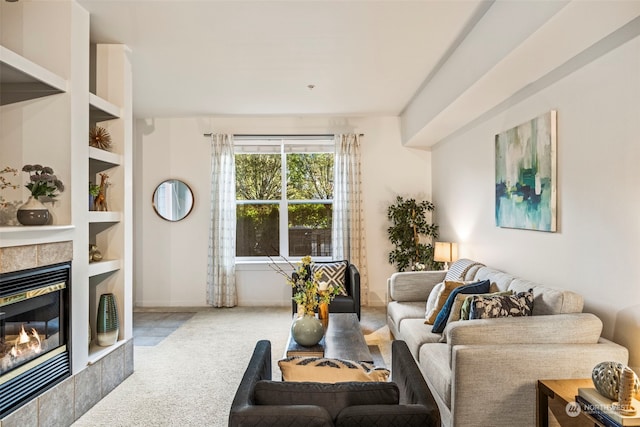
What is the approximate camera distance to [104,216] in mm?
3314

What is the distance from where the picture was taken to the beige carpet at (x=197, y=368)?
2947mm

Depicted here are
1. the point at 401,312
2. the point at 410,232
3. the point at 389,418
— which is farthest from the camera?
the point at 410,232

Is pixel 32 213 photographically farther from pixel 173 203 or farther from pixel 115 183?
pixel 173 203

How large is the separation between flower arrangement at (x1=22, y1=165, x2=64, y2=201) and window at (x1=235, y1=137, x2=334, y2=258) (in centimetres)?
393

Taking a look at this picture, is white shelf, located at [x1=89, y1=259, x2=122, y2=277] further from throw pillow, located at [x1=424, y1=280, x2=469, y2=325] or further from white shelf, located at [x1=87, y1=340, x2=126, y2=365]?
throw pillow, located at [x1=424, y1=280, x2=469, y2=325]

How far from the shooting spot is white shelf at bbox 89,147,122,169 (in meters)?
3.17

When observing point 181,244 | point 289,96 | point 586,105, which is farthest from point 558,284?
point 181,244

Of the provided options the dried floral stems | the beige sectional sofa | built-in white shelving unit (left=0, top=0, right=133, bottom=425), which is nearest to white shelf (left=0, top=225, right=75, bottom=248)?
built-in white shelving unit (left=0, top=0, right=133, bottom=425)

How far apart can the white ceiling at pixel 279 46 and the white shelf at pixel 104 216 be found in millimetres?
1388

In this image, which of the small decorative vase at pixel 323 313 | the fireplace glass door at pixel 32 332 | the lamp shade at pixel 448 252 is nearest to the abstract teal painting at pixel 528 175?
the lamp shade at pixel 448 252

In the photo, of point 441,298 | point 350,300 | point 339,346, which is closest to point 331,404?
point 339,346

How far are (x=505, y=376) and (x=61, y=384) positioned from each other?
257cm

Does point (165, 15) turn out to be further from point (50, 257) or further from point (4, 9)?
point (50, 257)

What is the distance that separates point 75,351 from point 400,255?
4.25 m
